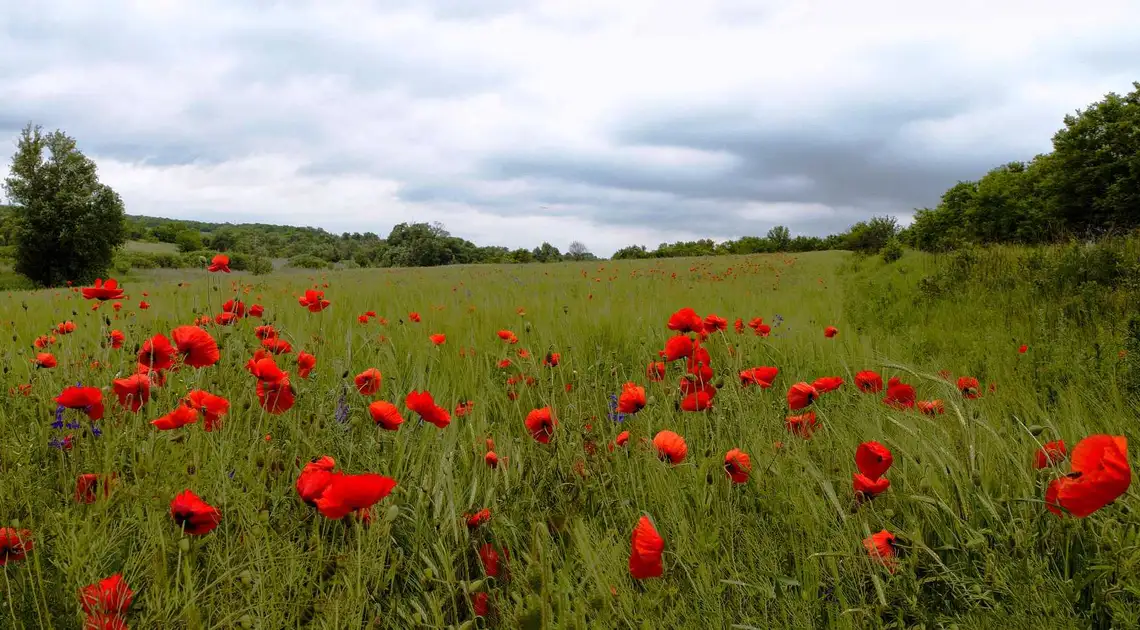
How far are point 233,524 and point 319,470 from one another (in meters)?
0.59

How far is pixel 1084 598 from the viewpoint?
48.1 inches

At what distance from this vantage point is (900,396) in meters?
2.07

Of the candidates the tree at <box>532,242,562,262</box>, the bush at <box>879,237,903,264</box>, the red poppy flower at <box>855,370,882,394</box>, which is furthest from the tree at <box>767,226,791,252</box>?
the red poppy flower at <box>855,370,882,394</box>

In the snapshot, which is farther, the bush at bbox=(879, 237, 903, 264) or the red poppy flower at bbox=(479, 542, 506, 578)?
the bush at bbox=(879, 237, 903, 264)

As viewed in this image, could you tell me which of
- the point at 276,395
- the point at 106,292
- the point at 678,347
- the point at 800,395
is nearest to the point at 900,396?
the point at 800,395

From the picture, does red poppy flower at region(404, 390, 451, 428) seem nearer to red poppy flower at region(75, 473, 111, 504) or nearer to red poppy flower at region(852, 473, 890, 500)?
red poppy flower at region(75, 473, 111, 504)

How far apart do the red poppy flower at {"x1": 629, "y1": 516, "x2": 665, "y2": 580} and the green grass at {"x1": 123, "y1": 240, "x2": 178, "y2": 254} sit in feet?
238

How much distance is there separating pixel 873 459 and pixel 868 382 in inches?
39.0

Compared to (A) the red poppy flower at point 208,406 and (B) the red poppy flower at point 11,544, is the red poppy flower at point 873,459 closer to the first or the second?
(A) the red poppy flower at point 208,406

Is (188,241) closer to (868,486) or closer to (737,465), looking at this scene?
(737,465)

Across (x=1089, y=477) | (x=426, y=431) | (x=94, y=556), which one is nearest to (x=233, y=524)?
(x=94, y=556)

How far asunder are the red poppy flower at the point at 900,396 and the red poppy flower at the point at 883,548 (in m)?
0.91

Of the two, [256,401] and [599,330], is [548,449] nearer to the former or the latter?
[256,401]

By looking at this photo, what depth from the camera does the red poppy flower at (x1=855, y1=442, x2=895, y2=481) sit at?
1294 millimetres
